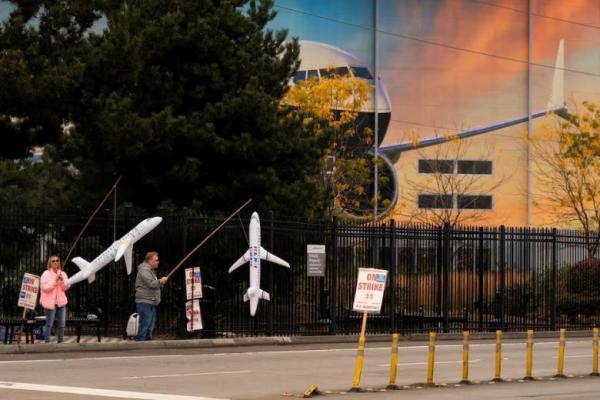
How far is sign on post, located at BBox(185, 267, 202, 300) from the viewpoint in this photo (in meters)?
26.7

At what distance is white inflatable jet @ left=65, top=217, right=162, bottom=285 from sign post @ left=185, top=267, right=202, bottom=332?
129 centimetres

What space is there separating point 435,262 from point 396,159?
119ft

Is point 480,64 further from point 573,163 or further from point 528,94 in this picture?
point 573,163

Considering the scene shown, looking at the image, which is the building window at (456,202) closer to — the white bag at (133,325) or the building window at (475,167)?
the building window at (475,167)

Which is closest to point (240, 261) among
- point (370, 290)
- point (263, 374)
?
point (263, 374)

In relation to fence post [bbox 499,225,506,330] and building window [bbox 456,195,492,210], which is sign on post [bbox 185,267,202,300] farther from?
building window [bbox 456,195,492,210]

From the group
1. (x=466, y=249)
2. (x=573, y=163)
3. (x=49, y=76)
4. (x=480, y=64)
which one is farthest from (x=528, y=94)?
(x=49, y=76)

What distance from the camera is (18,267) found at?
89.8ft

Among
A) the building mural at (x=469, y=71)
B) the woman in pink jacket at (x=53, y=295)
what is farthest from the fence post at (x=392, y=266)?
the building mural at (x=469, y=71)

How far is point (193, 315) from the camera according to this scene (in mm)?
26984

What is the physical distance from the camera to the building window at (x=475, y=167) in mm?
65438

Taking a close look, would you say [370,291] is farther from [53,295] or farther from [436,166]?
[436,166]

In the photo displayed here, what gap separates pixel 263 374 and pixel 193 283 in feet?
23.9

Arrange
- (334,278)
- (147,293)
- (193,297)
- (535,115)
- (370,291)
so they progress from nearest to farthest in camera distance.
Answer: (370,291) → (147,293) → (193,297) → (334,278) → (535,115)
